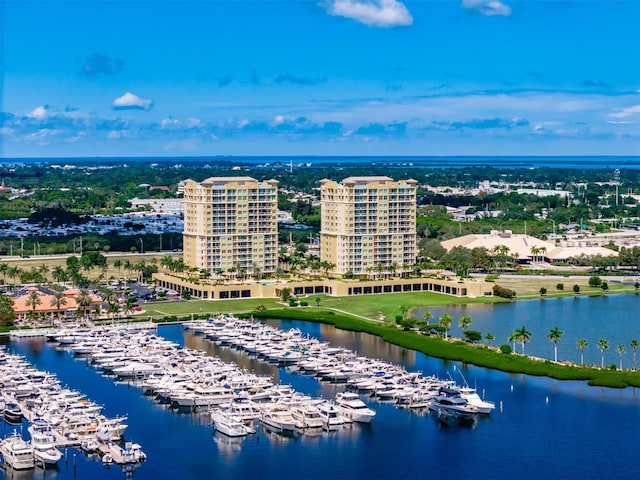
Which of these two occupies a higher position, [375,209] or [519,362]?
[375,209]

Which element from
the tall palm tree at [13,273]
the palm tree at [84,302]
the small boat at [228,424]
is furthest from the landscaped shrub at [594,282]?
the small boat at [228,424]

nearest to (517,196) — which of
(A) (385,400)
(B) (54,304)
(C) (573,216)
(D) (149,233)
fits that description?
(C) (573,216)

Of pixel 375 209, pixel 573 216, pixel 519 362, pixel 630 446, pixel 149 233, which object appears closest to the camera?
pixel 630 446

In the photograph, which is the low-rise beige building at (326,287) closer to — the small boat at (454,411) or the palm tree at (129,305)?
the palm tree at (129,305)

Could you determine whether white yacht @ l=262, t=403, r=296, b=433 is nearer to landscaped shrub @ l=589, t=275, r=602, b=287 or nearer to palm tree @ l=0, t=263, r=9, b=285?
palm tree @ l=0, t=263, r=9, b=285

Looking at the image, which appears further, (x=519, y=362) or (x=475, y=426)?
(x=519, y=362)

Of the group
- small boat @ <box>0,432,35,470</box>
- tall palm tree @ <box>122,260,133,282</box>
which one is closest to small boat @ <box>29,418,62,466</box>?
small boat @ <box>0,432,35,470</box>

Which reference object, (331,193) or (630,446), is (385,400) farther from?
(331,193)

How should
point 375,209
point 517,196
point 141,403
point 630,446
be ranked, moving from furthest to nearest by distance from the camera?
1. point 517,196
2. point 375,209
3. point 141,403
4. point 630,446
